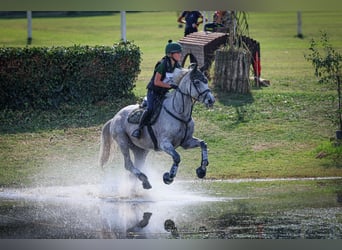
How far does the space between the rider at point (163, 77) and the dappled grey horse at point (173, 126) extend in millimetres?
83

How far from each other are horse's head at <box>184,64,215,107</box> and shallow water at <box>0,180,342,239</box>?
1349 mm

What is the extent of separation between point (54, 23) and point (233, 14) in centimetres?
231

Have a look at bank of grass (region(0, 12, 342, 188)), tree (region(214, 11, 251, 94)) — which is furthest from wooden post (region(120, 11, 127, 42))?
tree (region(214, 11, 251, 94))

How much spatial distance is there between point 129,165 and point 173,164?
0.90 m

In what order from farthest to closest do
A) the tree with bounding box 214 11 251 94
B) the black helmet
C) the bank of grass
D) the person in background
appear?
the tree with bounding box 214 11 251 94 → the person in background → the bank of grass → the black helmet

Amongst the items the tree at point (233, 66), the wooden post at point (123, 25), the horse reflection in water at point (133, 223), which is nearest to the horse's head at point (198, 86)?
the horse reflection in water at point (133, 223)

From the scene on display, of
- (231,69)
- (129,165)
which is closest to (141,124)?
(129,165)

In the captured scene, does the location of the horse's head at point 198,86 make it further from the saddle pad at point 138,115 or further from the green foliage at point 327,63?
the green foliage at point 327,63

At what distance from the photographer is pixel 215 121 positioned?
48.9 ft

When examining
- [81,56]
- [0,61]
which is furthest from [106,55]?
[0,61]

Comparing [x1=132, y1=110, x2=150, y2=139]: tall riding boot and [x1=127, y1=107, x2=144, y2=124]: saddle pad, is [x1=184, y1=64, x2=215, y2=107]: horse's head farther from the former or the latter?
[x1=127, y1=107, x2=144, y2=124]: saddle pad

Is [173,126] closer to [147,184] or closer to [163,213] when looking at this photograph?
[147,184]

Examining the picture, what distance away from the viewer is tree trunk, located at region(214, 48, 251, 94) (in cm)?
1513

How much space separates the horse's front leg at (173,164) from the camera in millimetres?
12500
